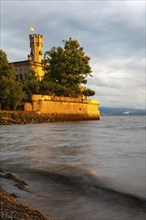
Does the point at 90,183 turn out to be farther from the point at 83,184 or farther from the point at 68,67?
the point at 68,67

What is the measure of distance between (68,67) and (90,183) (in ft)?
174

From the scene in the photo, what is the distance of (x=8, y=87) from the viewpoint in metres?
42.8

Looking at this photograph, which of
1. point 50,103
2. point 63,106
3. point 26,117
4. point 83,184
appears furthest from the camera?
point 63,106

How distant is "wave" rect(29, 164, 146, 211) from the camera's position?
637 cm

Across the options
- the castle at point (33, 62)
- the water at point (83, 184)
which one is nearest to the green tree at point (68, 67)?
the castle at point (33, 62)

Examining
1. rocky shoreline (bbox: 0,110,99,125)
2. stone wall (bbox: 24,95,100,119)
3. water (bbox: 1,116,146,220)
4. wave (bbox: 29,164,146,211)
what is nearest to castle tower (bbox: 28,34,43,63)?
stone wall (bbox: 24,95,100,119)

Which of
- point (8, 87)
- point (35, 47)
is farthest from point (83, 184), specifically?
point (35, 47)

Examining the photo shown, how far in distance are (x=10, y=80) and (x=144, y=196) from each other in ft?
126

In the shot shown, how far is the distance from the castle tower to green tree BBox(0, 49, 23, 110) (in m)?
34.1

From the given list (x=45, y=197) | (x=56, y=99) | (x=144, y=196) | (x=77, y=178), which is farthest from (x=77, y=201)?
(x=56, y=99)

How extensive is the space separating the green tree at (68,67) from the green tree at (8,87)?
14.1m

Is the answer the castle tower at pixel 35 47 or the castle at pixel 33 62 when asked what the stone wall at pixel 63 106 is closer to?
the castle at pixel 33 62

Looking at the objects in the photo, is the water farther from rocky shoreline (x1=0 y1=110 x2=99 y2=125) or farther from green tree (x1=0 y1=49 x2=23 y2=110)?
green tree (x1=0 y1=49 x2=23 y2=110)

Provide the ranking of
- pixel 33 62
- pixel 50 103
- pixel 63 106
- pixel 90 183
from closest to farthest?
1. pixel 90 183
2. pixel 50 103
3. pixel 63 106
4. pixel 33 62
